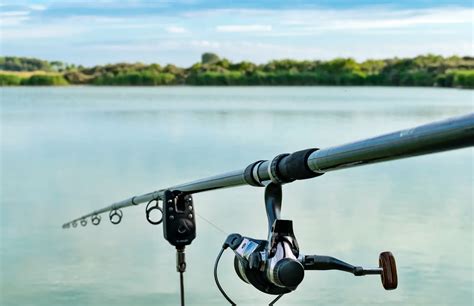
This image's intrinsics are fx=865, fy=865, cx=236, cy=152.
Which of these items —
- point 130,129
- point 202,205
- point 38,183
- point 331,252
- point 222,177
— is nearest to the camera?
point 222,177

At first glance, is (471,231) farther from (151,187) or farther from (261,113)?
(261,113)

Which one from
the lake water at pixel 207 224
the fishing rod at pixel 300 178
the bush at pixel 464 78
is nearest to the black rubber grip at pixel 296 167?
the fishing rod at pixel 300 178

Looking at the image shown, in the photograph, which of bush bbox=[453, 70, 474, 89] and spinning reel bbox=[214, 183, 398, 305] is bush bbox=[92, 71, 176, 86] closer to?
bush bbox=[453, 70, 474, 89]

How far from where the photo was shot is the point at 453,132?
1.00 meters

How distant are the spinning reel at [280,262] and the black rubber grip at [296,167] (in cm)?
7

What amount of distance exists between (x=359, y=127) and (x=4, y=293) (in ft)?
53.3

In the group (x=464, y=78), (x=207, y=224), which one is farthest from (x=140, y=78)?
(x=207, y=224)

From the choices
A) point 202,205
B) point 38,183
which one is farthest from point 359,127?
point 202,205

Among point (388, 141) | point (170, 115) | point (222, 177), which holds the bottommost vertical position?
point (170, 115)

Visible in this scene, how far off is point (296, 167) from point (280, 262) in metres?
0.16

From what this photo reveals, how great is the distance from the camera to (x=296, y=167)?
1.44m

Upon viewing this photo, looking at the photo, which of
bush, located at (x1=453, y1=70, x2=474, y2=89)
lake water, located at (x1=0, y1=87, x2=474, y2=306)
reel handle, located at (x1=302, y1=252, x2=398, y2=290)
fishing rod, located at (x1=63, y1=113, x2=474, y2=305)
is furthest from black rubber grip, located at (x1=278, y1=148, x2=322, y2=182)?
bush, located at (x1=453, y1=70, x2=474, y2=89)

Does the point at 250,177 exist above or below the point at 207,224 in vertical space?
above

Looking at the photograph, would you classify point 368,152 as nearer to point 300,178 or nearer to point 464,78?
point 300,178
